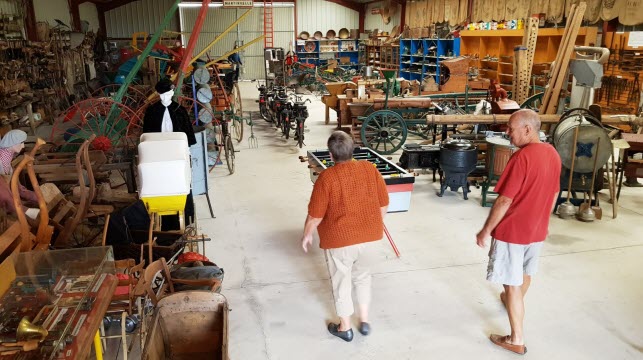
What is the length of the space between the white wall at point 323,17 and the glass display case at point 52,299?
22860 millimetres

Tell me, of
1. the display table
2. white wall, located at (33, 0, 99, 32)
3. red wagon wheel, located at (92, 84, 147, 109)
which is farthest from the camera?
white wall, located at (33, 0, 99, 32)

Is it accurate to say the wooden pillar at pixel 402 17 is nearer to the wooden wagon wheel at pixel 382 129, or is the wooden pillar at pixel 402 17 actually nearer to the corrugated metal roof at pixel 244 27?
the corrugated metal roof at pixel 244 27

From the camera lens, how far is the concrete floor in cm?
346

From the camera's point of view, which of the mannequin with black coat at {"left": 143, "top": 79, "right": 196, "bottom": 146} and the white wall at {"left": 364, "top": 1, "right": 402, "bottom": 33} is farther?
the white wall at {"left": 364, "top": 1, "right": 402, "bottom": 33}

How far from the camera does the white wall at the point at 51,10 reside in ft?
43.5

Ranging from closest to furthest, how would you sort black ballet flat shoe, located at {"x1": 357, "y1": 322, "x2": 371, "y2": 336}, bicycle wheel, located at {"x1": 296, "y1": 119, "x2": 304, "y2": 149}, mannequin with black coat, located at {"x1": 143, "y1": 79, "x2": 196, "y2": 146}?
black ballet flat shoe, located at {"x1": 357, "y1": 322, "x2": 371, "y2": 336}, mannequin with black coat, located at {"x1": 143, "y1": 79, "x2": 196, "y2": 146}, bicycle wheel, located at {"x1": 296, "y1": 119, "x2": 304, "y2": 149}

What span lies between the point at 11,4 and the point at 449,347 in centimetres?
1236

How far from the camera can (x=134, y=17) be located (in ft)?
75.3

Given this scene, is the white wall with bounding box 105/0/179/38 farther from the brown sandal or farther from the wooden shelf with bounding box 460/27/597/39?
the brown sandal

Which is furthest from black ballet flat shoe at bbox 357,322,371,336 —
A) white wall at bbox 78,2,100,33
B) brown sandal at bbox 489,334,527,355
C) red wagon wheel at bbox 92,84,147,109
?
white wall at bbox 78,2,100,33

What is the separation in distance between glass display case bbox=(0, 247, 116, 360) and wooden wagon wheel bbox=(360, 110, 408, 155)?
21.2 feet

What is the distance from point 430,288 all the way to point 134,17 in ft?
74.2

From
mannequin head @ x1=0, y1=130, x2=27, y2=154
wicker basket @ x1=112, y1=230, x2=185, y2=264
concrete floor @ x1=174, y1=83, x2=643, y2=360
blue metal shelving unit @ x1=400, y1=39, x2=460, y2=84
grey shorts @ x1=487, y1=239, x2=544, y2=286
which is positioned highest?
blue metal shelving unit @ x1=400, y1=39, x2=460, y2=84

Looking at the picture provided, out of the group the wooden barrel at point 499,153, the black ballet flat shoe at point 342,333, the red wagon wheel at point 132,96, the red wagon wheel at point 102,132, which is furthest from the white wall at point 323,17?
the black ballet flat shoe at point 342,333
